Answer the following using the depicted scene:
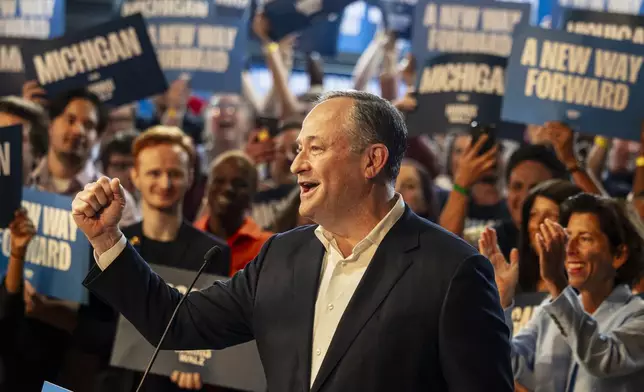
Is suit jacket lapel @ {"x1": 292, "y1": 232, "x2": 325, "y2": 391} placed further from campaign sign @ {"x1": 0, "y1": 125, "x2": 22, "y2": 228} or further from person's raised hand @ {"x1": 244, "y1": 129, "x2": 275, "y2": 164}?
person's raised hand @ {"x1": 244, "y1": 129, "x2": 275, "y2": 164}

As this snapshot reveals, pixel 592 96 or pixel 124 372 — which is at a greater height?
pixel 592 96

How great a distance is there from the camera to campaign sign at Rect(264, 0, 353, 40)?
309 inches

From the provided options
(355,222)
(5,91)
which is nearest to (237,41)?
(5,91)

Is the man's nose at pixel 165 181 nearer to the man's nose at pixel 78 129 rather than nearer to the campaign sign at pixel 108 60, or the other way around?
the man's nose at pixel 78 129

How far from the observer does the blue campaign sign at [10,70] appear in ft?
20.8

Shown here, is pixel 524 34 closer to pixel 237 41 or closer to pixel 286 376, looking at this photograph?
pixel 237 41

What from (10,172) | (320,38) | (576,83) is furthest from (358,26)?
(10,172)

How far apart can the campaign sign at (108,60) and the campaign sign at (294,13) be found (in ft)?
7.16

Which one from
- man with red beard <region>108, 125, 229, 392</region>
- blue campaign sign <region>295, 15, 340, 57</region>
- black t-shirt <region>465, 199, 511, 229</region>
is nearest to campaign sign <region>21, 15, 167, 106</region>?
man with red beard <region>108, 125, 229, 392</region>

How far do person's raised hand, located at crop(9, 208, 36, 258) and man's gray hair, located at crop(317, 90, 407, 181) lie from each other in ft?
7.10

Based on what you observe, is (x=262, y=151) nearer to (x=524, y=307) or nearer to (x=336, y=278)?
(x=524, y=307)

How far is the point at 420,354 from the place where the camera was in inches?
90.4

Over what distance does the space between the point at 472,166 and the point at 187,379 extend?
1.60 metres

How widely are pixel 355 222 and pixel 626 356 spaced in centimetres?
113
